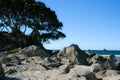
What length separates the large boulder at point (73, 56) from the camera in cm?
2598

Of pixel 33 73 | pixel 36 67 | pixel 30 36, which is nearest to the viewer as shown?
pixel 33 73

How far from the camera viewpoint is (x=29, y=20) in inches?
1793

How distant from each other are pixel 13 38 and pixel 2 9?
182 inches

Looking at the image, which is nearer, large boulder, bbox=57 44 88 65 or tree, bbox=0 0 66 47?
large boulder, bbox=57 44 88 65

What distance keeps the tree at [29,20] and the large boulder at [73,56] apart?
14.6 m

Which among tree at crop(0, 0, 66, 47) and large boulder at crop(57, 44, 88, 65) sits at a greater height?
tree at crop(0, 0, 66, 47)

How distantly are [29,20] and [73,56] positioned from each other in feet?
64.7

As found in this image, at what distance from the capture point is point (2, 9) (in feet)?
147

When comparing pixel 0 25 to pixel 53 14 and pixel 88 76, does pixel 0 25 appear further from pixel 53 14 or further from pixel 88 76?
pixel 88 76

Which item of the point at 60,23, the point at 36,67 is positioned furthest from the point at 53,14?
the point at 36,67

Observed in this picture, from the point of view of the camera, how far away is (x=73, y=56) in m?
27.2

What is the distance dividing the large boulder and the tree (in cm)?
1460

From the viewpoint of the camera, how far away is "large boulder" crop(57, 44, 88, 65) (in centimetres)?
2598

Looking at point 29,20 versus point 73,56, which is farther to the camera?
point 29,20
